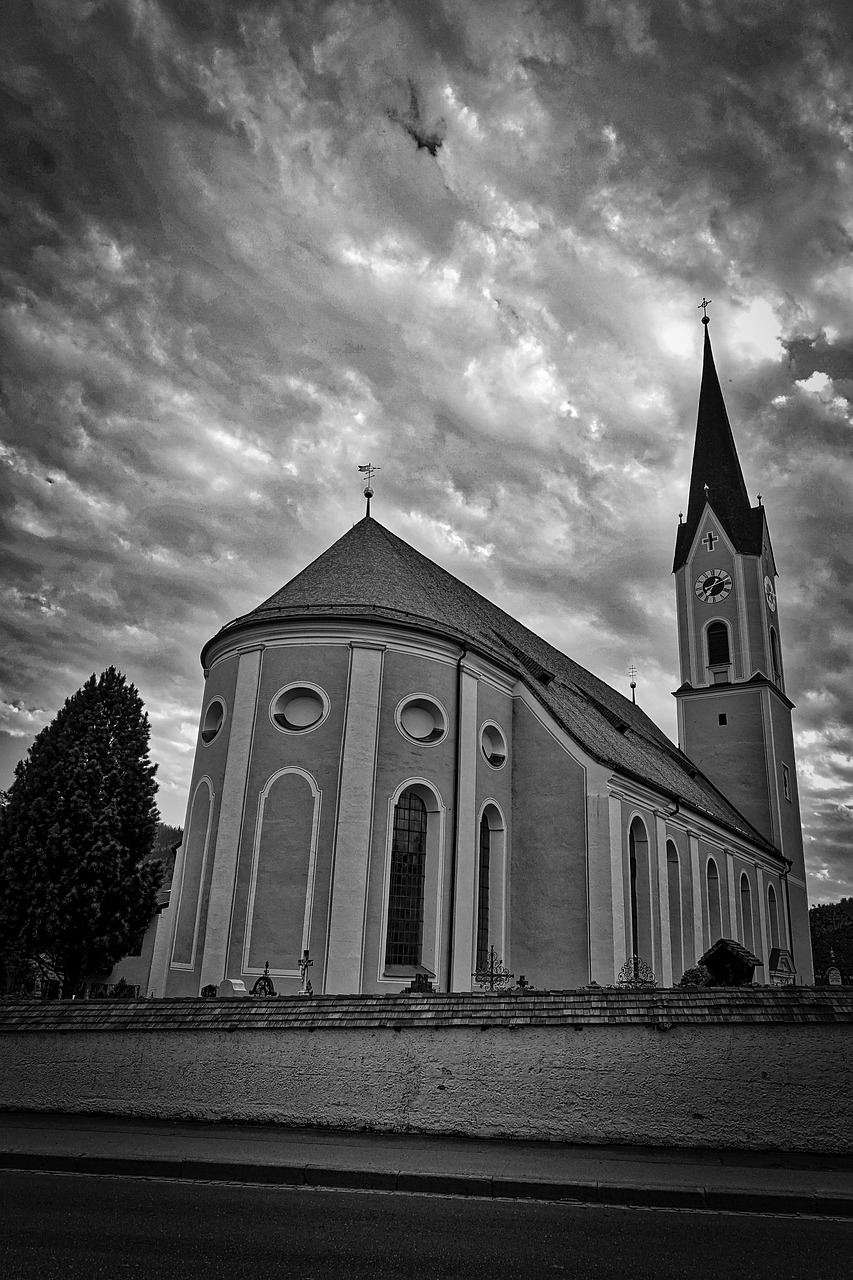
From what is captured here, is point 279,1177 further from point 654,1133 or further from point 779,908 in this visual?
point 779,908

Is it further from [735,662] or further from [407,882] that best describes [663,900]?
[735,662]

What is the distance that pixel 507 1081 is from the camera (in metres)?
9.29

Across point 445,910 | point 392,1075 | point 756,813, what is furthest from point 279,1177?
point 756,813

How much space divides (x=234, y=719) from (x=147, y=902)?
397 inches

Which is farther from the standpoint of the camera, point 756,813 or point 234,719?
point 756,813

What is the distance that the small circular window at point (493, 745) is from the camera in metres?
23.1

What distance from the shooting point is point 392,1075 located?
9547mm

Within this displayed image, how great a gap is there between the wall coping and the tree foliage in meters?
65.7

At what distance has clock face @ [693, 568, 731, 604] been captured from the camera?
42.8 metres

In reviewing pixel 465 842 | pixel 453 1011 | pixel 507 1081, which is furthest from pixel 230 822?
pixel 507 1081

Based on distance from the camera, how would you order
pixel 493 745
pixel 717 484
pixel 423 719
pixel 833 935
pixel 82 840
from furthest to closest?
1. pixel 833 935
2. pixel 717 484
3. pixel 82 840
4. pixel 493 745
5. pixel 423 719

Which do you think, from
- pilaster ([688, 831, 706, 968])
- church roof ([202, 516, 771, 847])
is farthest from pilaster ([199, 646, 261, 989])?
pilaster ([688, 831, 706, 968])

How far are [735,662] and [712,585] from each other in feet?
13.1

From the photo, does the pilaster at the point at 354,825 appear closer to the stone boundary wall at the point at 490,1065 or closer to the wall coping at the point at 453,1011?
the wall coping at the point at 453,1011
